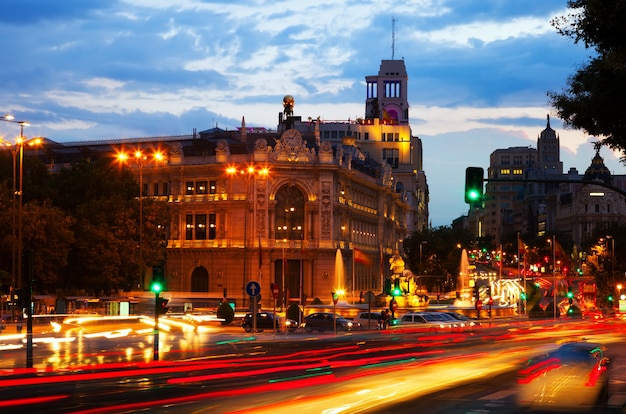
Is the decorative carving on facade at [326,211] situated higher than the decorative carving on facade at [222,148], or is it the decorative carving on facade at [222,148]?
the decorative carving on facade at [222,148]

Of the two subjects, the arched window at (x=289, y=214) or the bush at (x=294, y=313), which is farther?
the arched window at (x=289, y=214)

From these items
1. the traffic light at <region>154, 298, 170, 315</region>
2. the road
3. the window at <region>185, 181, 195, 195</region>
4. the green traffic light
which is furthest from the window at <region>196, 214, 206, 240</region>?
the green traffic light

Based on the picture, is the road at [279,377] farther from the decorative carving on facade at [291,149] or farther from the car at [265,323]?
the decorative carving on facade at [291,149]

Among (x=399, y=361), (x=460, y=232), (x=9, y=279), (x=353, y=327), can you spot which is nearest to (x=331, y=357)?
(x=399, y=361)

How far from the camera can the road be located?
813 inches

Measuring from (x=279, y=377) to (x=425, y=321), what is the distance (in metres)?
36.9

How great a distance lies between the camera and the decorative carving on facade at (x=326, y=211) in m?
101

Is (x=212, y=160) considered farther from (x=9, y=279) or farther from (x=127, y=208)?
(x=9, y=279)

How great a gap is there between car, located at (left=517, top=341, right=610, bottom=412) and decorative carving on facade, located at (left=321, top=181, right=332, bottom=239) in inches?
3067

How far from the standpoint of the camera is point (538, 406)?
1973cm

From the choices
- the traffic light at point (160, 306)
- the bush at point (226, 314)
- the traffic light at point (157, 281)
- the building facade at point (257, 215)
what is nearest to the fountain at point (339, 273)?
the building facade at point (257, 215)

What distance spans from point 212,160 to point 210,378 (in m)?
77.2

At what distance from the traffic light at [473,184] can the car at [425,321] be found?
114 ft

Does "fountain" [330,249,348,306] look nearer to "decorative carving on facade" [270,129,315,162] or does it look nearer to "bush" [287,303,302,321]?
"decorative carving on facade" [270,129,315,162]
